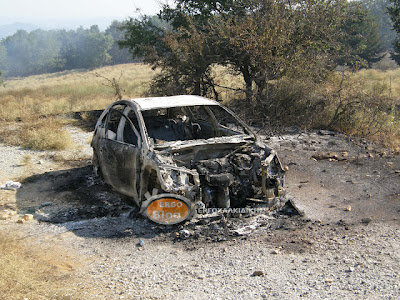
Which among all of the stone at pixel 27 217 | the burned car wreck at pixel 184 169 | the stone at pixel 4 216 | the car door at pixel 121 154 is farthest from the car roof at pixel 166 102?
the stone at pixel 4 216

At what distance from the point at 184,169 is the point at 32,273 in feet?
7.22

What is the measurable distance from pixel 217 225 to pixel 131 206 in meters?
1.60

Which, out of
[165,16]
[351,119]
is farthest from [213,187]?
[165,16]

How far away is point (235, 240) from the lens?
5.17m

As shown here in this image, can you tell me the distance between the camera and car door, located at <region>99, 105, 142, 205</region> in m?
5.96

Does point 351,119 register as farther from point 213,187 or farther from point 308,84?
point 213,187

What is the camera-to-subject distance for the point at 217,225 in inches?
214

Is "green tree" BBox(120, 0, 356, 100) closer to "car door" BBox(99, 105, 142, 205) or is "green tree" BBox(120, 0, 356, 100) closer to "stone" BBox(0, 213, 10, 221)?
"car door" BBox(99, 105, 142, 205)

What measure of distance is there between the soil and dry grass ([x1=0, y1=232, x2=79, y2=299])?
0.17 metres

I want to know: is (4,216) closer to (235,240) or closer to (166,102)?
(166,102)

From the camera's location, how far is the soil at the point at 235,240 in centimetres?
412

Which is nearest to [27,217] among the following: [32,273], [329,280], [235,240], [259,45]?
[32,273]

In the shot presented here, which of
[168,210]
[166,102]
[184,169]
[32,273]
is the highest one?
[166,102]

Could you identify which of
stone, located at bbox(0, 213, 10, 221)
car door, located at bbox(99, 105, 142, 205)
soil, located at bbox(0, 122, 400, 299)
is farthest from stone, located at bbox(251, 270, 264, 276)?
stone, located at bbox(0, 213, 10, 221)
